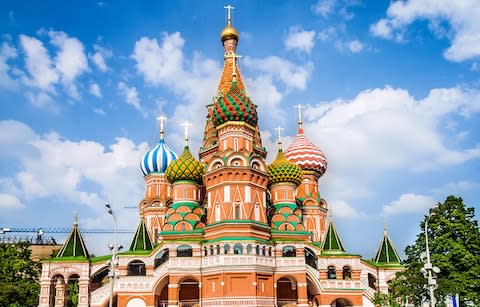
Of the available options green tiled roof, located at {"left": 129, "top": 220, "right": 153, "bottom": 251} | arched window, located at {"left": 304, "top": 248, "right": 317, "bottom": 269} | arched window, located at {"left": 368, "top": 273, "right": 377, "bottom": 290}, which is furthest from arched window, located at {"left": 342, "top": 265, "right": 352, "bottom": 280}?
green tiled roof, located at {"left": 129, "top": 220, "right": 153, "bottom": 251}

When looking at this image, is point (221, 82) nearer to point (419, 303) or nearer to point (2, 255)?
point (2, 255)

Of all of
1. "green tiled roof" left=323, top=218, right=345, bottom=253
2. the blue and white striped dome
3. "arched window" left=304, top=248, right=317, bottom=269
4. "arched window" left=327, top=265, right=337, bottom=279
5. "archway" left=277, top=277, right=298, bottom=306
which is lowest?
"archway" left=277, top=277, right=298, bottom=306

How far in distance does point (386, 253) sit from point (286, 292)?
885cm

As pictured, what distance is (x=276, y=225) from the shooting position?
35.0m

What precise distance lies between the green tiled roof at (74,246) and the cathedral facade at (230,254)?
0.07m

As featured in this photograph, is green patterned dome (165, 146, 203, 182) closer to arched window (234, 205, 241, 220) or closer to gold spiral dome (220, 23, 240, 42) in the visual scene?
arched window (234, 205, 241, 220)

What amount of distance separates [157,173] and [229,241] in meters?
15.4

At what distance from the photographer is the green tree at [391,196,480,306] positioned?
23422 mm

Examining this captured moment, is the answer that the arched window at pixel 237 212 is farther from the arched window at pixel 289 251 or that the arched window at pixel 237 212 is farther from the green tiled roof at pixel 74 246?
the green tiled roof at pixel 74 246

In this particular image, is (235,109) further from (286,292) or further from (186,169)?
(286,292)

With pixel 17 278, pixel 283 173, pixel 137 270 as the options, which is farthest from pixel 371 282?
pixel 17 278

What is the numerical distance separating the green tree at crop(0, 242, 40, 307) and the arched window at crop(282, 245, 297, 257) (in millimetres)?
17517

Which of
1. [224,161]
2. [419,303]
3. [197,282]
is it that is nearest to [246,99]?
[224,161]

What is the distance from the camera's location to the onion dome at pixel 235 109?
33750mm
